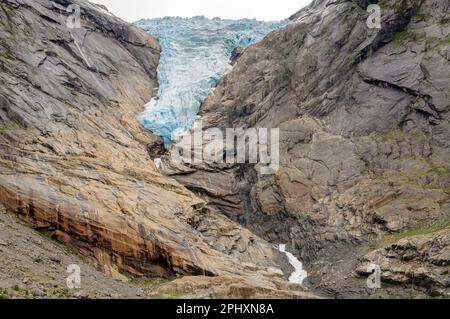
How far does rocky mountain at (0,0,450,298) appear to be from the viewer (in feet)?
130

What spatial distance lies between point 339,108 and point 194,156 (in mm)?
16539

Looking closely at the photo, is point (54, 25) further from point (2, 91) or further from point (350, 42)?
point (350, 42)

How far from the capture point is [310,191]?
52281mm

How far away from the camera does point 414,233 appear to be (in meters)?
43.1

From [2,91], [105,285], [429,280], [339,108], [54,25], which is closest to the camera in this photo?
[105,285]

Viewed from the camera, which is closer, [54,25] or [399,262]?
[399,262]

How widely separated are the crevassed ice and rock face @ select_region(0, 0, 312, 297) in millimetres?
3722

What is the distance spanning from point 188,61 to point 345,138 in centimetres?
3694

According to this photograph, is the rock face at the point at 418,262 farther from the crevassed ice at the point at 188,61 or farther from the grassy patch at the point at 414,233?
the crevassed ice at the point at 188,61

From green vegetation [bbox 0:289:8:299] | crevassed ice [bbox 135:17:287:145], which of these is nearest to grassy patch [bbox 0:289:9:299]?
green vegetation [bbox 0:289:8:299]

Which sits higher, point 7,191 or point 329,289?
point 7,191

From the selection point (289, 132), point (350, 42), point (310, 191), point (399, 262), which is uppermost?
point (350, 42)

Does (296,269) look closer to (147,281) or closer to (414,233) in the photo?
(414,233)

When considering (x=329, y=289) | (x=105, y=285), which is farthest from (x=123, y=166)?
(x=329, y=289)
